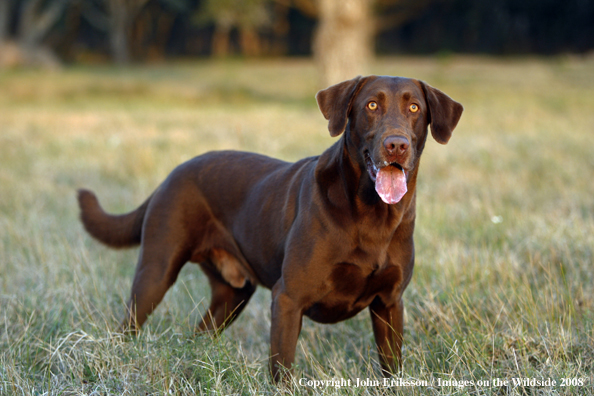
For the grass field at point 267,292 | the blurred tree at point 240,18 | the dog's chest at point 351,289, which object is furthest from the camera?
the blurred tree at point 240,18

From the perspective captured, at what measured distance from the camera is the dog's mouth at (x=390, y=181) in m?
2.51

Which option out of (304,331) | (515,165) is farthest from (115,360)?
(515,165)

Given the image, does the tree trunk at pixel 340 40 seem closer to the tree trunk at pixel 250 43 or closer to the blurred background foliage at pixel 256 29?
the blurred background foliage at pixel 256 29

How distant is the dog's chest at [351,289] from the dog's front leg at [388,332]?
88 mm

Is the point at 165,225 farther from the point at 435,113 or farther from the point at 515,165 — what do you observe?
the point at 515,165

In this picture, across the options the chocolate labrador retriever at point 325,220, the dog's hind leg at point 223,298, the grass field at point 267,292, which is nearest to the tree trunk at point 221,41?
the grass field at point 267,292

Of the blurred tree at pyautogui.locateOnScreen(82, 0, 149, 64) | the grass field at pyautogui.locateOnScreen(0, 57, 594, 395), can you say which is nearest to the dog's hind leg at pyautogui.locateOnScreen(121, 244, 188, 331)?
the grass field at pyautogui.locateOnScreen(0, 57, 594, 395)

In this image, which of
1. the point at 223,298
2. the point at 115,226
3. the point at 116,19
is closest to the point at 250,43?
the point at 116,19

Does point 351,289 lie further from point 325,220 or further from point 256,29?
point 256,29

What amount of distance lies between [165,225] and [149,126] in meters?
7.43

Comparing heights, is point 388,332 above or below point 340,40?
below

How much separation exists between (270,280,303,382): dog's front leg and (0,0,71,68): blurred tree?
26.6 meters

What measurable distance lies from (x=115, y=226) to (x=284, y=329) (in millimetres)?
1331

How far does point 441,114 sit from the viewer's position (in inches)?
108
